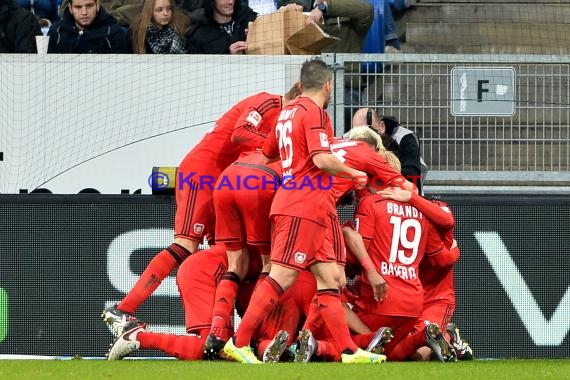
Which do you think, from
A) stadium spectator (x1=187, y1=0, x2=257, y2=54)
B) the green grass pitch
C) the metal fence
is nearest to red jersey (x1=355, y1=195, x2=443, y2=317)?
the green grass pitch

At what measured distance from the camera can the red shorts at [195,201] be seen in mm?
10188

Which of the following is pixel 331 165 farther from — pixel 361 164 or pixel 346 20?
pixel 346 20

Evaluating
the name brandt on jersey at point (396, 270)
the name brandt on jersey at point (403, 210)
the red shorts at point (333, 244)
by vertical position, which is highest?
the name brandt on jersey at point (403, 210)

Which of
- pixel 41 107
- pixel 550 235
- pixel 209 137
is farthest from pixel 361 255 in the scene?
pixel 41 107

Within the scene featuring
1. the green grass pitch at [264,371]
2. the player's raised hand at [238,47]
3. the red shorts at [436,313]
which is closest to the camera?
the green grass pitch at [264,371]

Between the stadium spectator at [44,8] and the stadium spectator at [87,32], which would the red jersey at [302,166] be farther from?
the stadium spectator at [44,8]

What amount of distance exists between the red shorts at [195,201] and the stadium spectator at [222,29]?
286 centimetres

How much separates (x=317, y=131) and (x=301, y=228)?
A: 68 centimetres

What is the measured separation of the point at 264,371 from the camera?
312 inches

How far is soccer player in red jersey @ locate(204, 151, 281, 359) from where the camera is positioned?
31.2ft

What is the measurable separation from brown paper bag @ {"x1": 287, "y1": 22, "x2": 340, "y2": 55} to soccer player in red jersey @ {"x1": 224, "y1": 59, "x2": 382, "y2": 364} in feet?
10.6

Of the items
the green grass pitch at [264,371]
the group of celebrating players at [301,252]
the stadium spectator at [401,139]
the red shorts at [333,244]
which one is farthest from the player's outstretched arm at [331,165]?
the stadium spectator at [401,139]

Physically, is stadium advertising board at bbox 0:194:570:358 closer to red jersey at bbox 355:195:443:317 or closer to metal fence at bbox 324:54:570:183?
metal fence at bbox 324:54:570:183

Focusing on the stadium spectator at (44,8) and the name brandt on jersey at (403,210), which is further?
the stadium spectator at (44,8)
